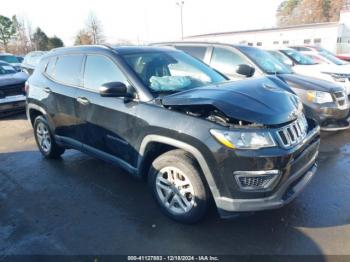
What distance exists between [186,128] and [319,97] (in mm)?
3813

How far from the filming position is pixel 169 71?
3.98m

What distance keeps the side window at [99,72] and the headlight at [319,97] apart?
376 centimetres

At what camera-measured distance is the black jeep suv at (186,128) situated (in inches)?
106

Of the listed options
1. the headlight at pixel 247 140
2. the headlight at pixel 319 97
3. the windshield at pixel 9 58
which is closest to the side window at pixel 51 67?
the headlight at pixel 247 140

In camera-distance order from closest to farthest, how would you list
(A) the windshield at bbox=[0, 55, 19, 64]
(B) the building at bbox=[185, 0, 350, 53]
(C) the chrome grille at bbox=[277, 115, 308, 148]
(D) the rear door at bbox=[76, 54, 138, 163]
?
(C) the chrome grille at bbox=[277, 115, 308, 148]
(D) the rear door at bbox=[76, 54, 138, 163]
(A) the windshield at bbox=[0, 55, 19, 64]
(B) the building at bbox=[185, 0, 350, 53]

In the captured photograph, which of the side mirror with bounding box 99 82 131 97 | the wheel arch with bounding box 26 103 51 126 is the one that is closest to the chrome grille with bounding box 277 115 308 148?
the side mirror with bounding box 99 82 131 97

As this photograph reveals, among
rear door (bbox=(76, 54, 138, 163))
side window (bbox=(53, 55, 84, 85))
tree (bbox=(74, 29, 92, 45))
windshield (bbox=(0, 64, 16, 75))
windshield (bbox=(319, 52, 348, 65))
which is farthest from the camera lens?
tree (bbox=(74, 29, 92, 45))

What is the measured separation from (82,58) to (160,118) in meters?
1.76

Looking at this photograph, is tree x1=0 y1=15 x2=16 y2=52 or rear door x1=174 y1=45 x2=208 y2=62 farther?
tree x1=0 y1=15 x2=16 y2=52

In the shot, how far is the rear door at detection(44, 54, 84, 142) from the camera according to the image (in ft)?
13.8

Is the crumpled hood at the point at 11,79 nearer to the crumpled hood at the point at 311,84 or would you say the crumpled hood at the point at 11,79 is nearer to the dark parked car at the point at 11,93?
the dark parked car at the point at 11,93

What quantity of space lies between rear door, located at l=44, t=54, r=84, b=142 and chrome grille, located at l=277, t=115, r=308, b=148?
8.87 ft

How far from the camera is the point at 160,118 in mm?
3059

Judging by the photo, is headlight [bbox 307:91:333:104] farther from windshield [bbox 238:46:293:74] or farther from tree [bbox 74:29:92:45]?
tree [bbox 74:29:92:45]
